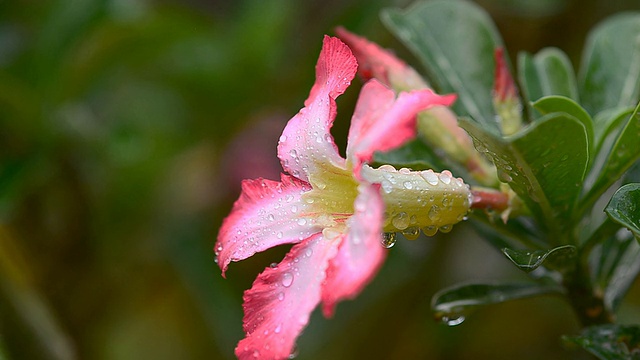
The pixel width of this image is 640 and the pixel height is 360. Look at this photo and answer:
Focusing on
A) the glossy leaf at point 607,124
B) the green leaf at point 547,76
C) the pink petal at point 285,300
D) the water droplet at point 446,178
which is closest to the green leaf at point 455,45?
the green leaf at point 547,76

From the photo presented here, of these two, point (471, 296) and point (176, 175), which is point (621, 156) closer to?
point (471, 296)

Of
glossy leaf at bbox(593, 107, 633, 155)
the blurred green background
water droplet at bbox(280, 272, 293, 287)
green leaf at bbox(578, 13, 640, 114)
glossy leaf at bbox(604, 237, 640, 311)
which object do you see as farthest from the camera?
the blurred green background

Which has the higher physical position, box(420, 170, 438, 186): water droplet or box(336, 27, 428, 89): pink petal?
box(336, 27, 428, 89): pink petal

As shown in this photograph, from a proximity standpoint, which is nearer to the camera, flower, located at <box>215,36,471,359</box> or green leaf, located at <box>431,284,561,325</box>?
flower, located at <box>215,36,471,359</box>

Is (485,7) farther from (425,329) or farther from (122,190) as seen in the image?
(122,190)

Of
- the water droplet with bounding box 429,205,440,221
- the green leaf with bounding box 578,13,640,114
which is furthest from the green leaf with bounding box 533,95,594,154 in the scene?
the green leaf with bounding box 578,13,640,114

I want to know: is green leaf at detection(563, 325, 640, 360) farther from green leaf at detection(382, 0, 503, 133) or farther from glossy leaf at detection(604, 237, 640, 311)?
green leaf at detection(382, 0, 503, 133)

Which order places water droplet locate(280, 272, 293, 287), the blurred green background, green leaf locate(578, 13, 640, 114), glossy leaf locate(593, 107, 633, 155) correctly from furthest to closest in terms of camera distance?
the blurred green background < green leaf locate(578, 13, 640, 114) < glossy leaf locate(593, 107, 633, 155) < water droplet locate(280, 272, 293, 287)
